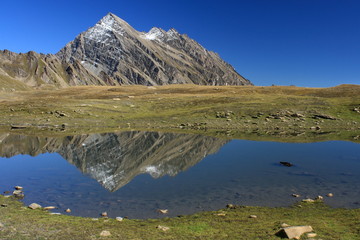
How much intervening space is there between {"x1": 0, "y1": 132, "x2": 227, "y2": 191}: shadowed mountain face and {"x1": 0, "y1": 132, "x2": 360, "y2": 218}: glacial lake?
12 cm

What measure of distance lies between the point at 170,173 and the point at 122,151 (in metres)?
14.5

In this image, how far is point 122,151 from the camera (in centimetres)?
4328

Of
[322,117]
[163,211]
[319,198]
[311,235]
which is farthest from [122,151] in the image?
[322,117]

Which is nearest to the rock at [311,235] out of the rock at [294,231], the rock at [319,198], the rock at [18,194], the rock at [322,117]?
the rock at [294,231]

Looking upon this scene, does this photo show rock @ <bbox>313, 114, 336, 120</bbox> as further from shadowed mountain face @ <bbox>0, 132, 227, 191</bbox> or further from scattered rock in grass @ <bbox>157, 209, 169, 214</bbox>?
scattered rock in grass @ <bbox>157, 209, 169, 214</bbox>

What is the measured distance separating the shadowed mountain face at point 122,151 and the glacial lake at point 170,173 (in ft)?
0.40

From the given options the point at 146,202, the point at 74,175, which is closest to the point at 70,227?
the point at 146,202

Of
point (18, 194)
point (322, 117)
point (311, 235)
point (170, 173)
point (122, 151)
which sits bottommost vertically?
point (18, 194)

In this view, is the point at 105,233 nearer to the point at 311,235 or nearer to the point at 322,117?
the point at 311,235

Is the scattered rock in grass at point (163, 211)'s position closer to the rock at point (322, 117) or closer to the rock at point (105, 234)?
the rock at point (105, 234)

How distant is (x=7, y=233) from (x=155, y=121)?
191 ft

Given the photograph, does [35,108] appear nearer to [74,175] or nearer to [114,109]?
[114,109]

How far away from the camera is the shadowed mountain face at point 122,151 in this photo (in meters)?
31.8

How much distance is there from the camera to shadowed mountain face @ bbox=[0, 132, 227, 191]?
31797 millimetres
